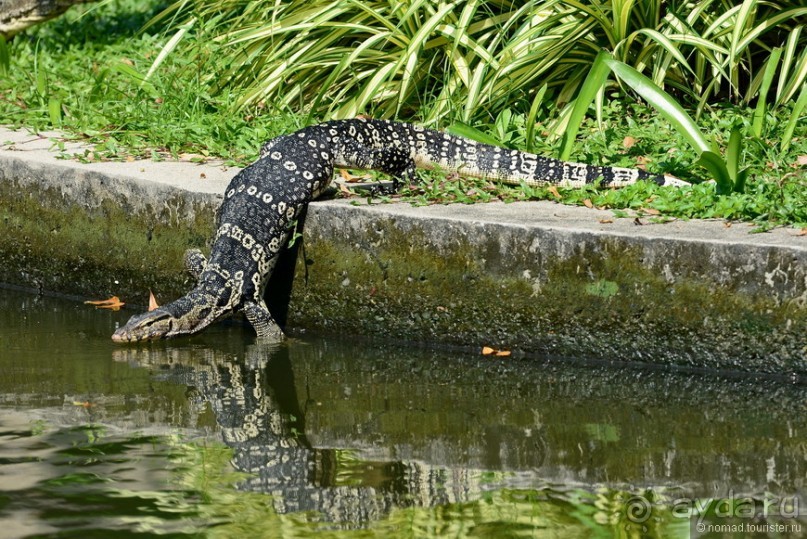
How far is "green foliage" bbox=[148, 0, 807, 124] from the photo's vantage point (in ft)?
27.1

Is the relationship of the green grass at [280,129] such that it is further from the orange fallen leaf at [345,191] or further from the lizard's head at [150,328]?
the lizard's head at [150,328]

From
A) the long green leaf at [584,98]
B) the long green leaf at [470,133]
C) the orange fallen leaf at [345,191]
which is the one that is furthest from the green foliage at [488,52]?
the orange fallen leaf at [345,191]

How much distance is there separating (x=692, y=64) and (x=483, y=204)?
2.88 metres

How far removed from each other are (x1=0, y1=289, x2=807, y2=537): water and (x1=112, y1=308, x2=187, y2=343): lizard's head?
0.29ft

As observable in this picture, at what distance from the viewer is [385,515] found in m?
4.29

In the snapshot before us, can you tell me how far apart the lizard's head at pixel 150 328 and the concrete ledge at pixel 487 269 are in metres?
0.66

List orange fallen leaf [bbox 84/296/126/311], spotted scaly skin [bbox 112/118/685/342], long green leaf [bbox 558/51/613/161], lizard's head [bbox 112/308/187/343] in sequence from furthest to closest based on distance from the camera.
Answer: orange fallen leaf [bbox 84/296/126/311] → long green leaf [bbox 558/51/613/161] → spotted scaly skin [bbox 112/118/685/342] → lizard's head [bbox 112/308/187/343]

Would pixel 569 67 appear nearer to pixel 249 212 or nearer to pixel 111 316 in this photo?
pixel 249 212

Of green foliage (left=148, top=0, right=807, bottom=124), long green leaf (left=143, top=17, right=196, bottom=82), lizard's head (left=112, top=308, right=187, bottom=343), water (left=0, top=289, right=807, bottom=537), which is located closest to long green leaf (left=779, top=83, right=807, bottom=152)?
green foliage (left=148, top=0, right=807, bottom=124)

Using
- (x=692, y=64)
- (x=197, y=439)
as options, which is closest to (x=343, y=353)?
(x=197, y=439)

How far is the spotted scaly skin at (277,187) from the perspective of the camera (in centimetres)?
683

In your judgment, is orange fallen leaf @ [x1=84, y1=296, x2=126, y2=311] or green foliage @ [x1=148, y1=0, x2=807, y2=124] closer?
orange fallen leaf @ [x1=84, y1=296, x2=126, y2=311]

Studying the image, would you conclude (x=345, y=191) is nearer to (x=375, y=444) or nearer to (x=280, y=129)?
(x=280, y=129)

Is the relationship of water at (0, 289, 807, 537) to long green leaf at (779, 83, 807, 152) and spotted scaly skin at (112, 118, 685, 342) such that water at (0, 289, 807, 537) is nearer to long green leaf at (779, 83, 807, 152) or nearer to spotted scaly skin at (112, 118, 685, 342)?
spotted scaly skin at (112, 118, 685, 342)
